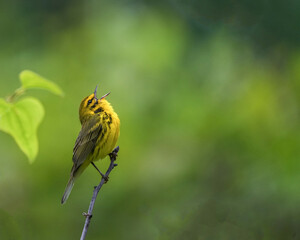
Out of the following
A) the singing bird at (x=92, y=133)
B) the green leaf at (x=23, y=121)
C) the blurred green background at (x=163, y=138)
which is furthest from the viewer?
the blurred green background at (x=163, y=138)

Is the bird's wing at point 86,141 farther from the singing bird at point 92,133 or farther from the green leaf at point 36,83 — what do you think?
the green leaf at point 36,83

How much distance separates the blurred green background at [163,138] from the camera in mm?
2912

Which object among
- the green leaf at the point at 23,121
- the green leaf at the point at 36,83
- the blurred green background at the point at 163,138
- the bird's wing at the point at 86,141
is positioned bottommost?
the green leaf at the point at 23,121

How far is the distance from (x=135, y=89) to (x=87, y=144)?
4.87ft

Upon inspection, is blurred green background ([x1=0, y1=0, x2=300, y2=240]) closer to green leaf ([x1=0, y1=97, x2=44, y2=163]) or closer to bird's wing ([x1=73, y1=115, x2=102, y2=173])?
bird's wing ([x1=73, y1=115, x2=102, y2=173])

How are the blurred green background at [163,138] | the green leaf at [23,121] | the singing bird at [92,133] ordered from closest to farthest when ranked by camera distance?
1. the green leaf at [23,121]
2. the singing bird at [92,133]
3. the blurred green background at [163,138]

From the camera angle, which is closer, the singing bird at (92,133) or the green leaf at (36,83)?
the green leaf at (36,83)

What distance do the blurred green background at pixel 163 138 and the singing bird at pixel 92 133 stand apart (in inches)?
35.3

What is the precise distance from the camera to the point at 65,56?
3699 mm

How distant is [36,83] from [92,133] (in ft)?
3.14

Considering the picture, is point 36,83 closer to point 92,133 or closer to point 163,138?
point 92,133

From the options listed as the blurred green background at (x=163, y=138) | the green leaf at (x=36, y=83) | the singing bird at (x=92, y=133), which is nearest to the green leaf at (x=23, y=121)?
the green leaf at (x=36, y=83)

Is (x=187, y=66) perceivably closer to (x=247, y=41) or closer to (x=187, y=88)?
(x=187, y=88)

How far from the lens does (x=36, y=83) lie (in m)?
1.00
